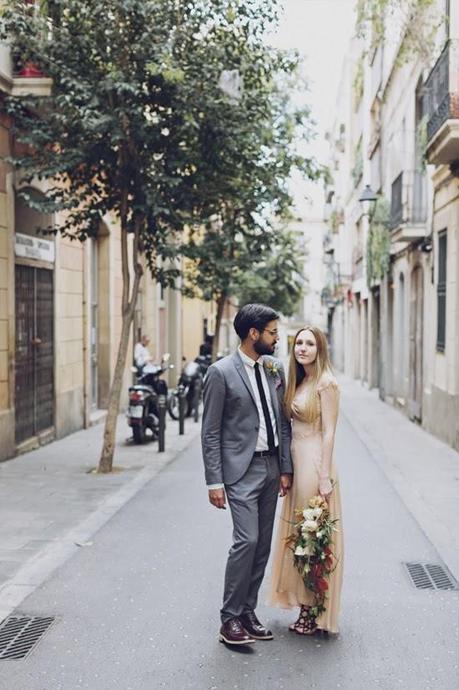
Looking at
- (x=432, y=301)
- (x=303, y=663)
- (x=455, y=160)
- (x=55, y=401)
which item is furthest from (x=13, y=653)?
(x=432, y=301)

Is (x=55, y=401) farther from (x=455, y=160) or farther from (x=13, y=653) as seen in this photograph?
(x=13, y=653)

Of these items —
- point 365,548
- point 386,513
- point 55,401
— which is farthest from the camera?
point 55,401

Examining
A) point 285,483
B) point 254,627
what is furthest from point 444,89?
point 254,627

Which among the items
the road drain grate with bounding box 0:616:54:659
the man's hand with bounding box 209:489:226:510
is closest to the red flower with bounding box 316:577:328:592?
the man's hand with bounding box 209:489:226:510

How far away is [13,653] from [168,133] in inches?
308

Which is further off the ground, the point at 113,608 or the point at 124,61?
the point at 124,61

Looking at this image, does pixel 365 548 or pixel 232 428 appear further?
pixel 365 548

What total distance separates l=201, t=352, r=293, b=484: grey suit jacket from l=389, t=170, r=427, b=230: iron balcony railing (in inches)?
500

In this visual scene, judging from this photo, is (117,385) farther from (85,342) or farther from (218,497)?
(218,497)

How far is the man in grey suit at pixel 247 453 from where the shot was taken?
193 inches

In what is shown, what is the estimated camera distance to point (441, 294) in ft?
50.9

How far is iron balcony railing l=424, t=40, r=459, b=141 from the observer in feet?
40.2

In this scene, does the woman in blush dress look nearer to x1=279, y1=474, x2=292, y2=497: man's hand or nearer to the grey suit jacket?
x1=279, y1=474, x2=292, y2=497: man's hand

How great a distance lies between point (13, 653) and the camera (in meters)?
4.80
